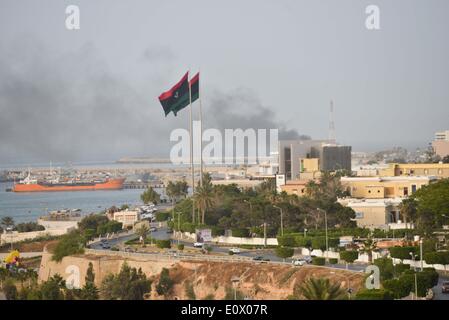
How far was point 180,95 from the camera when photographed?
2522 inches

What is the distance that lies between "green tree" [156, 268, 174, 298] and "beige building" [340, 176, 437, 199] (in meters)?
29.1

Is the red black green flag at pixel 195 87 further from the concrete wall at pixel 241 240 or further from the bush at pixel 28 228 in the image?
the bush at pixel 28 228

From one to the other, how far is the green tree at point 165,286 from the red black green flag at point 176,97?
20842 mm

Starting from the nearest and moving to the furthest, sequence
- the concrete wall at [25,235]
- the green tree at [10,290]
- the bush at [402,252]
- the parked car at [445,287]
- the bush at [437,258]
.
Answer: the parked car at [445,287], the bush at [437,258], the bush at [402,252], the green tree at [10,290], the concrete wall at [25,235]

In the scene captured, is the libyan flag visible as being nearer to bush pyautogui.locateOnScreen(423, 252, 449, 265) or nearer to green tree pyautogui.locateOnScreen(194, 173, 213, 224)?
green tree pyautogui.locateOnScreen(194, 173, 213, 224)

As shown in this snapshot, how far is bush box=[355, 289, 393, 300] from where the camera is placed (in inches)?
1162

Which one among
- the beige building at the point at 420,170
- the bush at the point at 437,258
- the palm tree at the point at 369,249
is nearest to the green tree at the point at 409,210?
the palm tree at the point at 369,249

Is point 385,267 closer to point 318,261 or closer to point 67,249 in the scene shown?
point 318,261

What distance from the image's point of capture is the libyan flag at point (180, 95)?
62.9 m

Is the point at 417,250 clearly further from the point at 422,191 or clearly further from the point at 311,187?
the point at 311,187

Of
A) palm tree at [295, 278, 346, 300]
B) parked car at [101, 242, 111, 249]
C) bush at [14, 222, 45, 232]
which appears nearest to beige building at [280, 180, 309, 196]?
bush at [14, 222, 45, 232]

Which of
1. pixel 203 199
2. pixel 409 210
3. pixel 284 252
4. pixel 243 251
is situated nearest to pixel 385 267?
A: pixel 284 252
